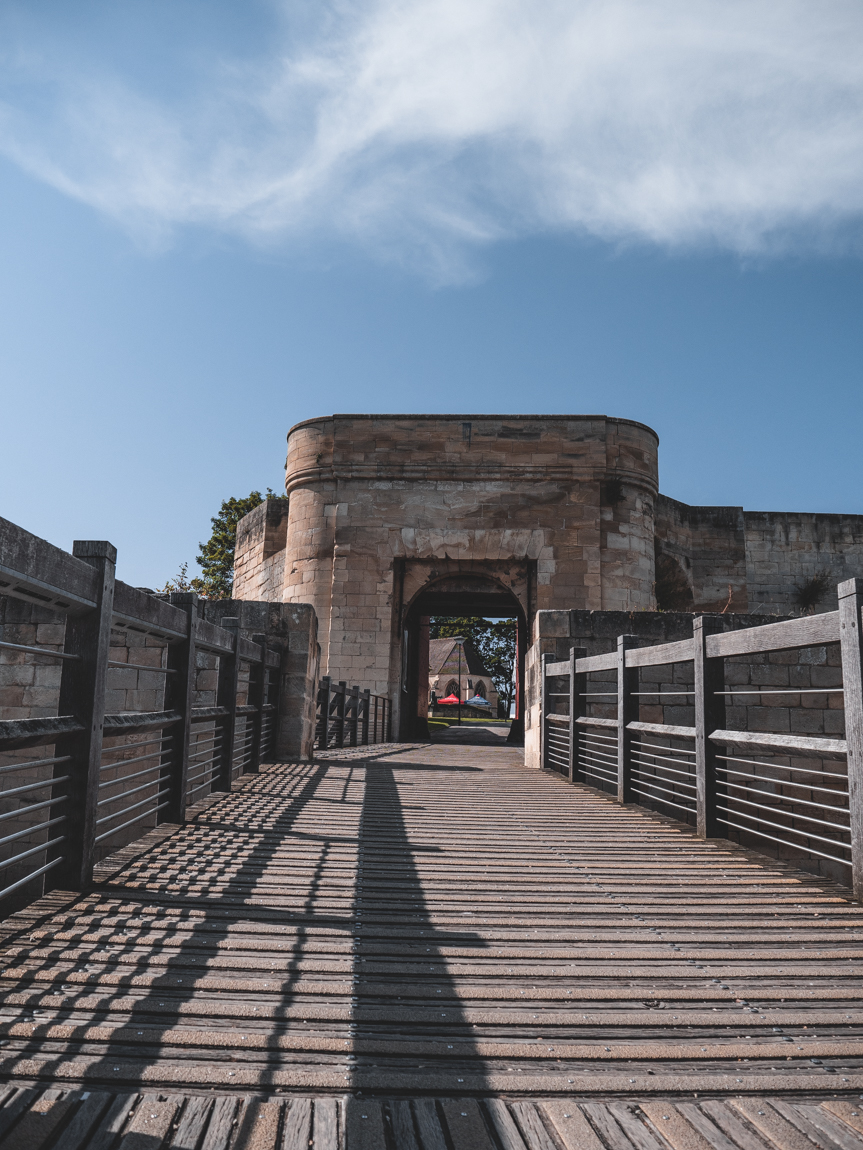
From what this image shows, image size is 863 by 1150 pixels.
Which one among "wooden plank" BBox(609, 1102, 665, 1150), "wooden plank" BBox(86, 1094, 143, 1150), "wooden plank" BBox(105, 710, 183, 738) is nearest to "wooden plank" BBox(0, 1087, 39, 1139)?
"wooden plank" BBox(86, 1094, 143, 1150)

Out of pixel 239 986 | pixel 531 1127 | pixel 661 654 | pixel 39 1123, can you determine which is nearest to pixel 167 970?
pixel 239 986

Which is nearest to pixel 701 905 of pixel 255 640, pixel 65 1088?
pixel 65 1088

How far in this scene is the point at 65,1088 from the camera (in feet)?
5.08

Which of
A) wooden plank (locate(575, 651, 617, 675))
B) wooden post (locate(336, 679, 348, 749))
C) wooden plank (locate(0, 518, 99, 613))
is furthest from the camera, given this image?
wooden post (locate(336, 679, 348, 749))

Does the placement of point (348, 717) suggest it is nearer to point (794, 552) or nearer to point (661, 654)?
point (661, 654)

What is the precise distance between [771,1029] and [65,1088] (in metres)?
1.55

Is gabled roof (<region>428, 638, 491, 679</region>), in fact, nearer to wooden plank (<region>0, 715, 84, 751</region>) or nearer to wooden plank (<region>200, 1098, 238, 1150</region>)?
wooden plank (<region>0, 715, 84, 751</region>)

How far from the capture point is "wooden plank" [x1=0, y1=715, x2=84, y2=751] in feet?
7.58

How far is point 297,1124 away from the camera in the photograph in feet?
4.81

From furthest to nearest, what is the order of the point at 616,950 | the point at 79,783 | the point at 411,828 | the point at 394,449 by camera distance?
the point at 394,449 → the point at 411,828 → the point at 79,783 → the point at 616,950

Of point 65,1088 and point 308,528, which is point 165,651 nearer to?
point 65,1088

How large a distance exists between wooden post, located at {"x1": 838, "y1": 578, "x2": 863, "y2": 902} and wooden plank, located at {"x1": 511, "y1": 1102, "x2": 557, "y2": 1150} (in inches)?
81.6

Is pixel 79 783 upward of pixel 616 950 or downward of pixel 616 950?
upward

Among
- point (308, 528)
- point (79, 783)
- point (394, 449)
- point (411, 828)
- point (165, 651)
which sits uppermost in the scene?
point (394, 449)
